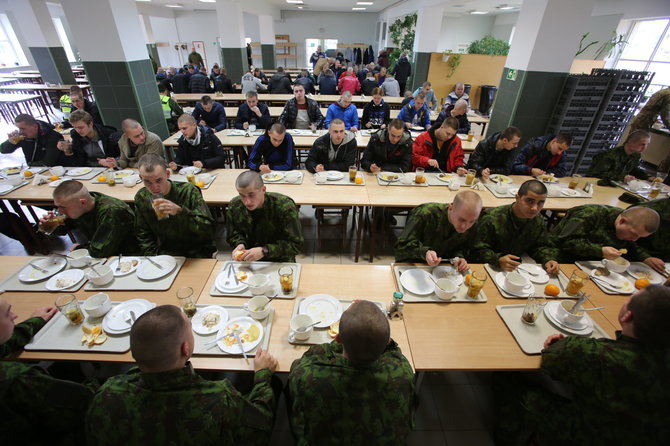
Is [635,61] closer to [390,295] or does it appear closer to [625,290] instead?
[625,290]

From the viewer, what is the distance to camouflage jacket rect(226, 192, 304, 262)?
3312 mm

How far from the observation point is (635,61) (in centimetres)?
985

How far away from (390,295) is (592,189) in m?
4.11

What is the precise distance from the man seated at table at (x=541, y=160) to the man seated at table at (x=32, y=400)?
6.12m

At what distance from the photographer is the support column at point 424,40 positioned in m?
11.8

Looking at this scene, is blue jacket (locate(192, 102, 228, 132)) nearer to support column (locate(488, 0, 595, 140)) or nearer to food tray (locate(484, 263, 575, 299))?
food tray (locate(484, 263, 575, 299))

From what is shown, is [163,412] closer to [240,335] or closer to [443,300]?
[240,335]

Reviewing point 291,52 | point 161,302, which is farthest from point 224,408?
point 291,52

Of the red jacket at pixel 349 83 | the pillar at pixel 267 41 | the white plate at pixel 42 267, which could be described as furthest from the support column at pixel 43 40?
the white plate at pixel 42 267

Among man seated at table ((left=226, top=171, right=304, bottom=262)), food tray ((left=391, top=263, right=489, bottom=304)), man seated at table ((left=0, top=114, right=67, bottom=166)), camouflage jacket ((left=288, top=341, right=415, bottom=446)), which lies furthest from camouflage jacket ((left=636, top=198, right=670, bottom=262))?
man seated at table ((left=0, top=114, right=67, bottom=166))

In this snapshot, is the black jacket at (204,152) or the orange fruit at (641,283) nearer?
the orange fruit at (641,283)

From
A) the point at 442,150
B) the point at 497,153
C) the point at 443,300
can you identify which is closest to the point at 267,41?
the point at 442,150

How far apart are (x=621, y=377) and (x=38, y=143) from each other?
8.05 m

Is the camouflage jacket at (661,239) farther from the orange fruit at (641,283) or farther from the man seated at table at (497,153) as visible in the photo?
the man seated at table at (497,153)
